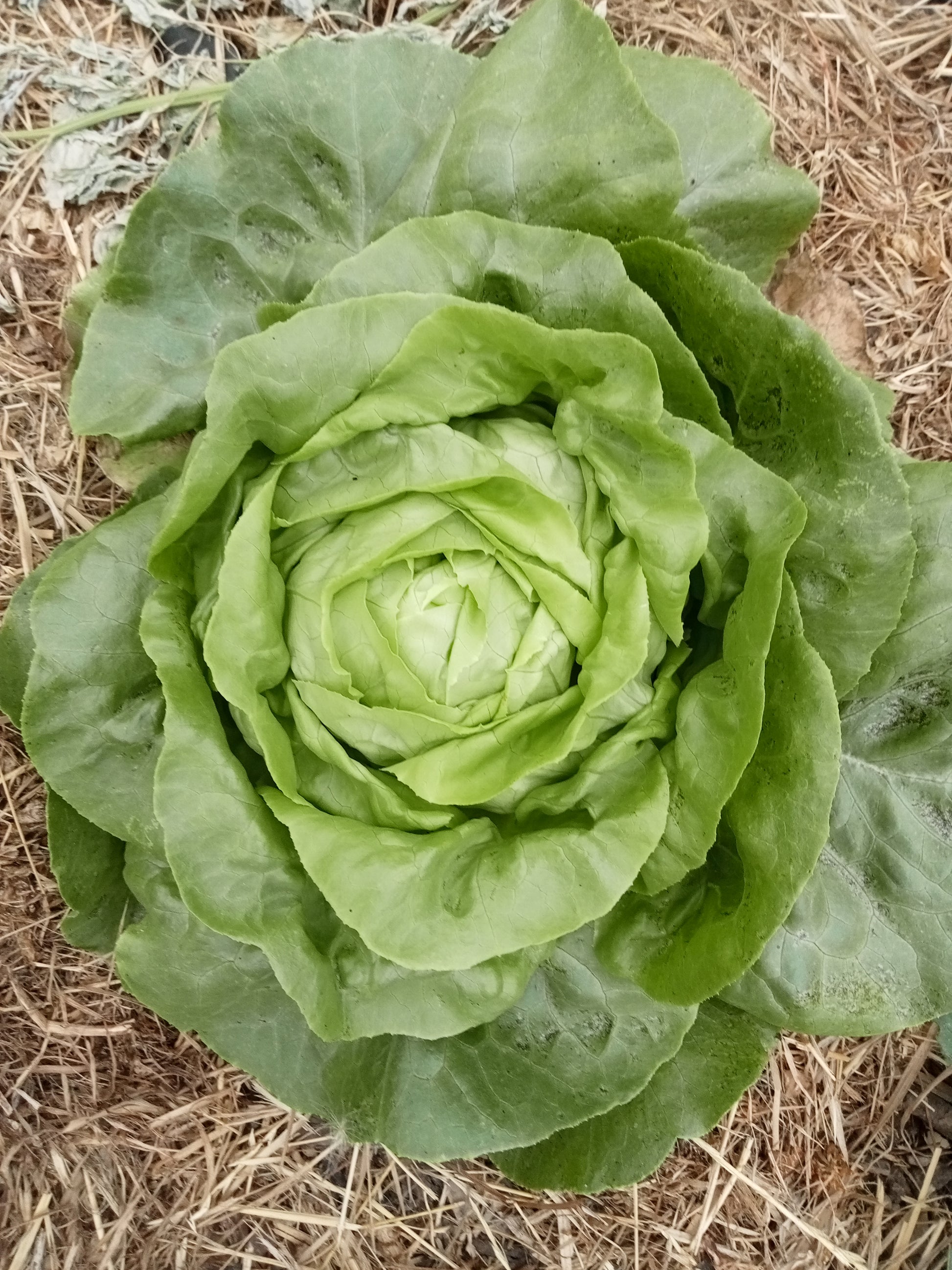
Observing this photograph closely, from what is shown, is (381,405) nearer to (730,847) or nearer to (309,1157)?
(730,847)

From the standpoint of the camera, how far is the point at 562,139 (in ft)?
6.64

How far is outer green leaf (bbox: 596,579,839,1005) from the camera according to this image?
1909 millimetres

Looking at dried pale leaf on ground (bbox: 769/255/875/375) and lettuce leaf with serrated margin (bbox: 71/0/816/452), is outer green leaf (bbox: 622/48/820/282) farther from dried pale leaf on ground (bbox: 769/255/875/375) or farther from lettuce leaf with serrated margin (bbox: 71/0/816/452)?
dried pale leaf on ground (bbox: 769/255/875/375)

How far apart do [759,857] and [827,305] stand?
1.52m

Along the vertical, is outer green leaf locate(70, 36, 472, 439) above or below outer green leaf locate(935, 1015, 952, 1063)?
above

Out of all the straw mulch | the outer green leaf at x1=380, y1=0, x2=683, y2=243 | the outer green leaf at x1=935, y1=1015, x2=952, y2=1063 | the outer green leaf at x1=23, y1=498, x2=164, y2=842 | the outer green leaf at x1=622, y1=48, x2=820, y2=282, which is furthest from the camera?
the outer green leaf at x1=935, y1=1015, x2=952, y2=1063

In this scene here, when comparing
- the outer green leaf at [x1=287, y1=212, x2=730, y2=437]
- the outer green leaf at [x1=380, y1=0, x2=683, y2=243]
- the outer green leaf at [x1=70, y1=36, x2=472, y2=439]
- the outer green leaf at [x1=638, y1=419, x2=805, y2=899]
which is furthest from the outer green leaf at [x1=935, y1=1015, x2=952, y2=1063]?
the outer green leaf at [x1=70, y1=36, x2=472, y2=439]

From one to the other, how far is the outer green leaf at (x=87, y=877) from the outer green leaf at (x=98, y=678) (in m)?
0.19

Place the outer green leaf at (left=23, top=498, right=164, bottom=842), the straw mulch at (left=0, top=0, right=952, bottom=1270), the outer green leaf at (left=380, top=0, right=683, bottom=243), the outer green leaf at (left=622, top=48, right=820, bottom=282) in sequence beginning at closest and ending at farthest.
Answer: the outer green leaf at (left=380, top=0, right=683, bottom=243)
the outer green leaf at (left=23, top=498, right=164, bottom=842)
the outer green leaf at (left=622, top=48, right=820, bottom=282)
the straw mulch at (left=0, top=0, right=952, bottom=1270)

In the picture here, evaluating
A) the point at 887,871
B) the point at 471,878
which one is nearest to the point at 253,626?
the point at 471,878

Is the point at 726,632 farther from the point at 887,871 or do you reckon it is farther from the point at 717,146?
the point at 717,146

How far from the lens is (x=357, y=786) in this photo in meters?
2.06

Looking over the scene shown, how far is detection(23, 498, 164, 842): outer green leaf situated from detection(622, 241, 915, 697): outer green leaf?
111cm

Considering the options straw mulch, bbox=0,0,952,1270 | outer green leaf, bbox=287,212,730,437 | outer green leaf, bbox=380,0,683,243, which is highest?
outer green leaf, bbox=380,0,683,243
